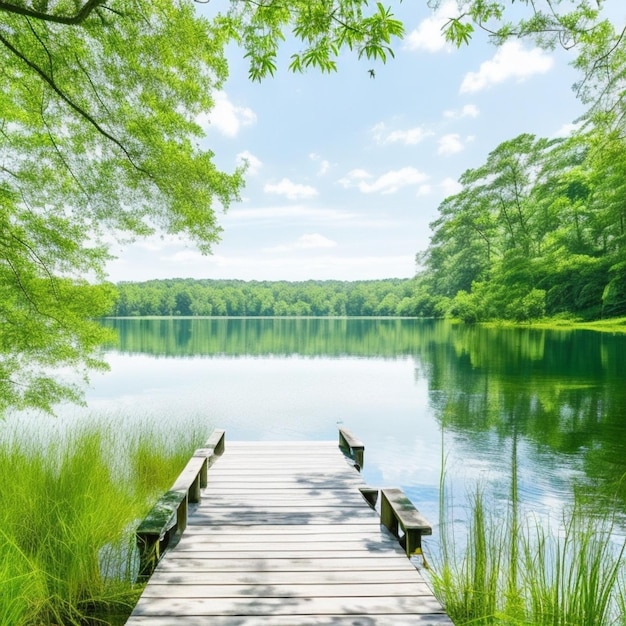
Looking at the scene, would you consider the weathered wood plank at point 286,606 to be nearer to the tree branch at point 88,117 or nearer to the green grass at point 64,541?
the green grass at point 64,541

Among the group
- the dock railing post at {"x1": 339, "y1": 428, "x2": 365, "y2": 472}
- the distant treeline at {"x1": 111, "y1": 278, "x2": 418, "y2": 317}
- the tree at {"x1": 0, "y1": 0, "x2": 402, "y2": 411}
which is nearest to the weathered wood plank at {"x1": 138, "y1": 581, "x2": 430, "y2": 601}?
the dock railing post at {"x1": 339, "y1": 428, "x2": 365, "y2": 472}

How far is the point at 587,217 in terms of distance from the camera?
37062mm

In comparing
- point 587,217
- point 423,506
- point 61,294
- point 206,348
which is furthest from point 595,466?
point 587,217

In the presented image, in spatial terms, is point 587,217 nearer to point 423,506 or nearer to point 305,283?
point 423,506

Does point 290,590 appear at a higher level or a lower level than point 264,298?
lower

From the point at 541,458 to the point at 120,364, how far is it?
19.0m

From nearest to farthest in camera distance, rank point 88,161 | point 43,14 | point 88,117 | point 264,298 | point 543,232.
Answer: point 43,14 < point 88,117 < point 88,161 < point 543,232 < point 264,298

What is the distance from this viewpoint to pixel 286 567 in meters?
2.98

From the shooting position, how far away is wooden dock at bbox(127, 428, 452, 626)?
246 centimetres

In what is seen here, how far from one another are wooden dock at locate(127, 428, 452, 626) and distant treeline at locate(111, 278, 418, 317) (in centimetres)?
8255

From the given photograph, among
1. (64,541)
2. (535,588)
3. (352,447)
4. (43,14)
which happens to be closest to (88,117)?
(43,14)

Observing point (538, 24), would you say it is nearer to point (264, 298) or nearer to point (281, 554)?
point (281, 554)

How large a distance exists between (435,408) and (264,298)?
304 ft

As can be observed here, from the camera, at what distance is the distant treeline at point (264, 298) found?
309 feet
